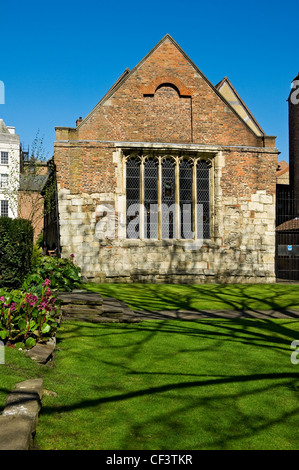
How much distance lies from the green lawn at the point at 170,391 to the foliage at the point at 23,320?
21.0 inches

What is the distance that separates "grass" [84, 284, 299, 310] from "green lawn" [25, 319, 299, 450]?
13.0ft

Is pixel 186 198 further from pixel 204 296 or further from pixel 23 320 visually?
pixel 23 320

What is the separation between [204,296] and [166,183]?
554 centimetres

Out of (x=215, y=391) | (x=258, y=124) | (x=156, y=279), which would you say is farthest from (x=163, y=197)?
(x=215, y=391)

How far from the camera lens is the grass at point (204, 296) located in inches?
509

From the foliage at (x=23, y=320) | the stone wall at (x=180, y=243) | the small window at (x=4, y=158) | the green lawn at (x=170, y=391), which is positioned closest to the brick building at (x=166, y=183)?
the stone wall at (x=180, y=243)

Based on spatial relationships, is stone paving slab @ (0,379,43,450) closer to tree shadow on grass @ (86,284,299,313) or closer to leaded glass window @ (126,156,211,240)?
tree shadow on grass @ (86,284,299,313)

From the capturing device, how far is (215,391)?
542 cm

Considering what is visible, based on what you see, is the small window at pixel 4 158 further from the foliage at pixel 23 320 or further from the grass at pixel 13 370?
the grass at pixel 13 370

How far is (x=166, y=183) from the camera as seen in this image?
18031 mm

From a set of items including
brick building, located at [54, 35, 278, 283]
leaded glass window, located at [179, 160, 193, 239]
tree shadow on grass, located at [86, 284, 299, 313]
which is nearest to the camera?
tree shadow on grass, located at [86, 284, 299, 313]

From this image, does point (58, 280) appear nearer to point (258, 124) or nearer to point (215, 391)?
point (215, 391)

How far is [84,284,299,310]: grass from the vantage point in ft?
42.4

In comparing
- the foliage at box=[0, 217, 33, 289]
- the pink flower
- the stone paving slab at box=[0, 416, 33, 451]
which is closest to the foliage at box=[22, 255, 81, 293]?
the foliage at box=[0, 217, 33, 289]
